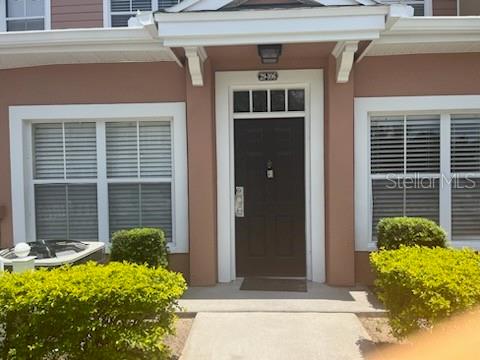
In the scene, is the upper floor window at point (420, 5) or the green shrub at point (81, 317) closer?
the green shrub at point (81, 317)

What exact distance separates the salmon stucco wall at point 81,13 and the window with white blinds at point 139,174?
1951 mm

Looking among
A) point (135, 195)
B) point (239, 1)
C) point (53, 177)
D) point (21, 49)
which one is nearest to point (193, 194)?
point (135, 195)

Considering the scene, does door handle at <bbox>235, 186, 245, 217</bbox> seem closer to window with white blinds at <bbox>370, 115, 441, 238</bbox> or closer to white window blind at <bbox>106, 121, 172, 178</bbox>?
white window blind at <bbox>106, 121, 172, 178</bbox>

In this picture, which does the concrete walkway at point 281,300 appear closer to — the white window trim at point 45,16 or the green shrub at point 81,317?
the green shrub at point 81,317

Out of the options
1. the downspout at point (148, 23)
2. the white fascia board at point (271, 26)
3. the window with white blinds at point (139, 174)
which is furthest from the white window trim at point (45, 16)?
the white fascia board at point (271, 26)

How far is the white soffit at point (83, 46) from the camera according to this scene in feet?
17.8

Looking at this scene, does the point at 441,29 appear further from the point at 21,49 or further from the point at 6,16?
the point at 6,16

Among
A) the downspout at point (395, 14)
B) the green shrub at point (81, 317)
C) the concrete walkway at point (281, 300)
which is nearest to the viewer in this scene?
the green shrub at point (81, 317)

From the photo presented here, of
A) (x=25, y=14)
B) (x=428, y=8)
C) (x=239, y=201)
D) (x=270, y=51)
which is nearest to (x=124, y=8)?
(x=25, y=14)

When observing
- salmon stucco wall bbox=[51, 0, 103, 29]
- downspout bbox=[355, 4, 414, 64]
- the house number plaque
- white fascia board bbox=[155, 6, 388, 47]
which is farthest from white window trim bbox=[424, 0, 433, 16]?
salmon stucco wall bbox=[51, 0, 103, 29]

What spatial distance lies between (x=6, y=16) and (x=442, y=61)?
682cm

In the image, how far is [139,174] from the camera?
6.26m

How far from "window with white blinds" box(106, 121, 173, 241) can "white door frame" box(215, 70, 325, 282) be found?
2.53 feet

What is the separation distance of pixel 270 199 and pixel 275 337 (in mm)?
2444
